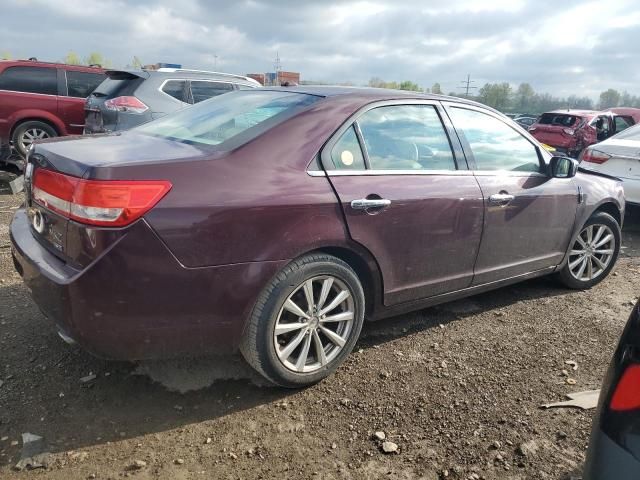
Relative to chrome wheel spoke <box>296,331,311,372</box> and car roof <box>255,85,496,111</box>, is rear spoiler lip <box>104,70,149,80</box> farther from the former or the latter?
A: chrome wheel spoke <box>296,331,311,372</box>

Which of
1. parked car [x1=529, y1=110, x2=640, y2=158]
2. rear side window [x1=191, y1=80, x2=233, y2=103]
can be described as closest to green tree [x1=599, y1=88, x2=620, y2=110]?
parked car [x1=529, y1=110, x2=640, y2=158]

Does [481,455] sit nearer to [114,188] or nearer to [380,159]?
[380,159]

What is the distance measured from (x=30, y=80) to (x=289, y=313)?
799cm

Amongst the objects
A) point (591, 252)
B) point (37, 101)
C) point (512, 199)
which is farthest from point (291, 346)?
point (37, 101)

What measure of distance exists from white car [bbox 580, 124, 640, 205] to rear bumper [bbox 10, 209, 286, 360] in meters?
5.60

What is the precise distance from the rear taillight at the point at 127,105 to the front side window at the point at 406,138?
4.70 metres

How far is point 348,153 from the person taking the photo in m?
2.87

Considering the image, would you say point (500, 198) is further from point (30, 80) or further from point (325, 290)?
point (30, 80)

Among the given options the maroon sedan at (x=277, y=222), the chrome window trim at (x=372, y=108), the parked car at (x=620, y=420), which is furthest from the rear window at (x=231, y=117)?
the parked car at (x=620, y=420)

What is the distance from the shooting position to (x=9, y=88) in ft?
27.2

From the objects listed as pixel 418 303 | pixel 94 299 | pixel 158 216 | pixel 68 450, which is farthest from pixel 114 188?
pixel 418 303

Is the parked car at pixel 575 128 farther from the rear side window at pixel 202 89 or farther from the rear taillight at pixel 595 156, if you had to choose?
the rear side window at pixel 202 89

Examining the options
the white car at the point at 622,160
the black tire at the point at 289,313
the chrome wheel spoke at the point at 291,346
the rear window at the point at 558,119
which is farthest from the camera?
the rear window at the point at 558,119

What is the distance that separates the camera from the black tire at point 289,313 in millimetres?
2551
